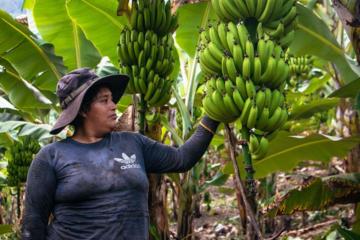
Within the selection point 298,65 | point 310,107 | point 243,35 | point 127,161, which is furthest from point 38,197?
point 298,65

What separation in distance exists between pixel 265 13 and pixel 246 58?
0.20 meters

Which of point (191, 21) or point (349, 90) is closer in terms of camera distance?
point (349, 90)

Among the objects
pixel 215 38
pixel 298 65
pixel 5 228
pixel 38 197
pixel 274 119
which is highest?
pixel 298 65

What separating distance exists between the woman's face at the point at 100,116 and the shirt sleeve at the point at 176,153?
187 mm

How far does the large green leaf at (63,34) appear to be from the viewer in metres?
3.30

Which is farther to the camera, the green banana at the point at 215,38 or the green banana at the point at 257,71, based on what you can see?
the green banana at the point at 215,38

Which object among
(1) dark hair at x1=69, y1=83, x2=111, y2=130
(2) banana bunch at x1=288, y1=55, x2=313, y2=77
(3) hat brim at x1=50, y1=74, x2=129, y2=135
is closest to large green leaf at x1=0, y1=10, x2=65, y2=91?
(3) hat brim at x1=50, y1=74, x2=129, y2=135

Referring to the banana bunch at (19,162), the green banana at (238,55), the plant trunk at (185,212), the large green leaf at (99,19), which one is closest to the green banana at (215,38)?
the green banana at (238,55)

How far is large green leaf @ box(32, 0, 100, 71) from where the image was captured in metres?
3.30

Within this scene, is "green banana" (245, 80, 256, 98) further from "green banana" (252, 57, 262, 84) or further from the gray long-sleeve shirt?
the gray long-sleeve shirt

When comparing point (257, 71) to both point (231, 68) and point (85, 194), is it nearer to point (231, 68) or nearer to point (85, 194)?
point (231, 68)

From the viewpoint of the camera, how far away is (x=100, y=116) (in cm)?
190

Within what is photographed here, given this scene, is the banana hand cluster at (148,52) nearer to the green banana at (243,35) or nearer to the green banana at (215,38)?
the green banana at (215,38)

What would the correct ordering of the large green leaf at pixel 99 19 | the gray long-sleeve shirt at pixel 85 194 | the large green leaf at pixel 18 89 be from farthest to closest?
the large green leaf at pixel 18 89, the large green leaf at pixel 99 19, the gray long-sleeve shirt at pixel 85 194
